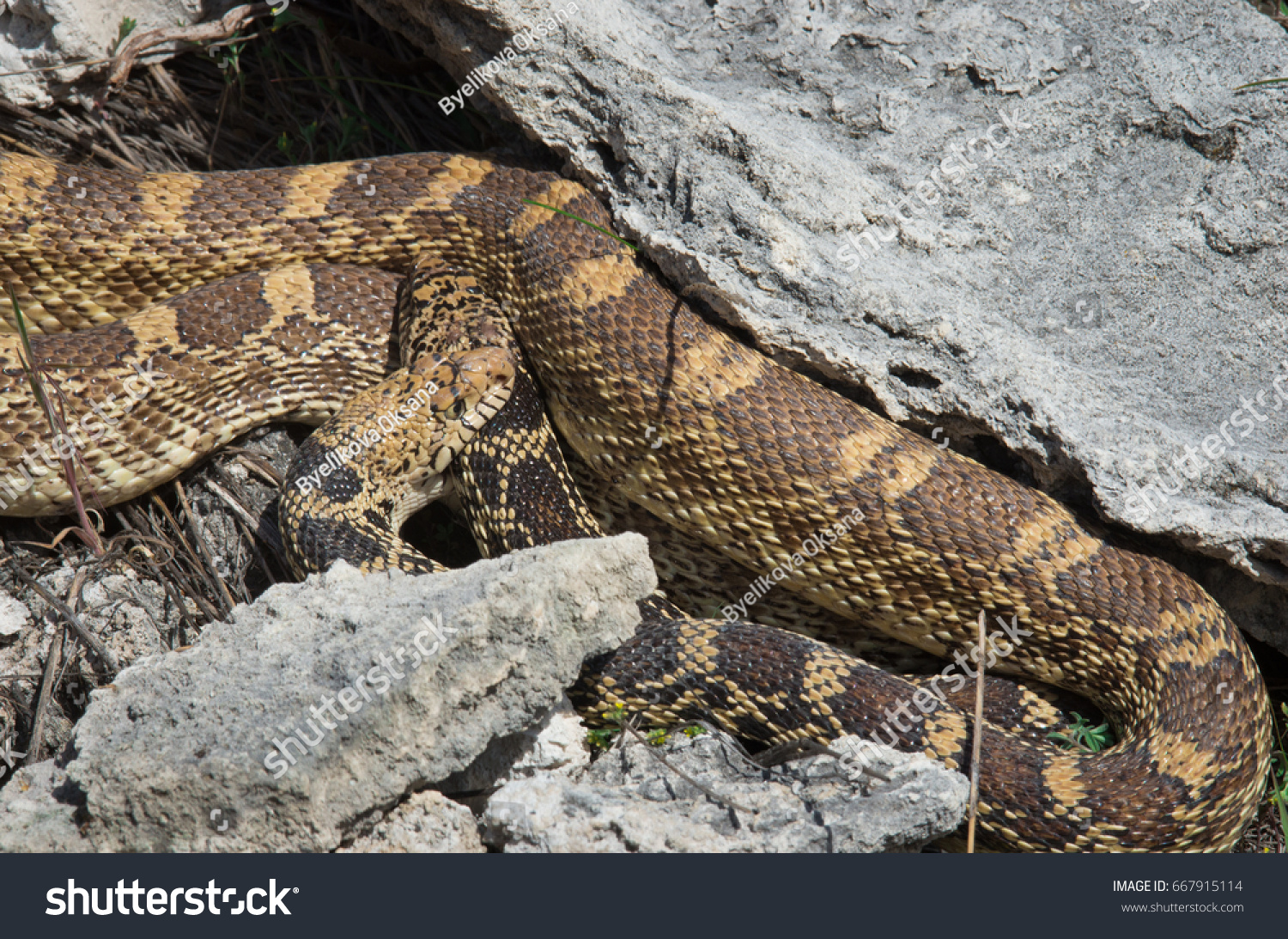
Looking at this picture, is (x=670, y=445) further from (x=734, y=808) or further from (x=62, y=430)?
(x=62, y=430)

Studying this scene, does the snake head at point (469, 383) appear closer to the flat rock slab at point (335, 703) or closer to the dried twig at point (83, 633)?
the flat rock slab at point (335, 703)

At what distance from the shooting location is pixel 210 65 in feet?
17.6

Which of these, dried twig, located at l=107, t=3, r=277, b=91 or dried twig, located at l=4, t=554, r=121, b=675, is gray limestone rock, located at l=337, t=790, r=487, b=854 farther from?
dried twig, located at l=107, t=3, r=277, b=91

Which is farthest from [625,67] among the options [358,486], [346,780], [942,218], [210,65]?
[346,780]

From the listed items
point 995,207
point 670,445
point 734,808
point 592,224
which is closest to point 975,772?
point 734,808

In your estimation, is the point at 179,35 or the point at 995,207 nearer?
the point at 995,207

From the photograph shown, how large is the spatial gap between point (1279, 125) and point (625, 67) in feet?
9.26

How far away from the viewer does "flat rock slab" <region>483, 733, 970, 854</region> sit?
9.96ft

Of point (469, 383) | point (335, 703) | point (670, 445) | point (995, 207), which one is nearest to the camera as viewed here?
point (335, 703)

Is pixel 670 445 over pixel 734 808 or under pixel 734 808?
over

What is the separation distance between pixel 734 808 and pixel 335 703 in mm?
1371

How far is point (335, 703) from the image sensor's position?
289 cm

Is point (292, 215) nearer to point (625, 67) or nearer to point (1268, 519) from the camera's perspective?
point (625, 67)

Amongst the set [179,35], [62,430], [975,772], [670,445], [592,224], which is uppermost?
[179,35]
